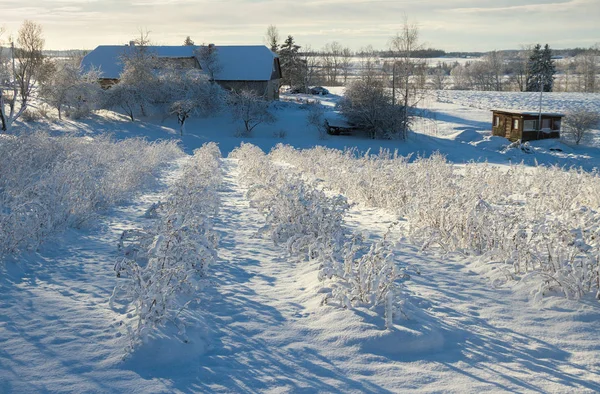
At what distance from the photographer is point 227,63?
45.4 metres

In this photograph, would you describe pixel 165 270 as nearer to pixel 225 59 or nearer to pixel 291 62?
pixel 225 59

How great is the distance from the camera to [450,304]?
16.1 ft

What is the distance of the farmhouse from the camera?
143 feet

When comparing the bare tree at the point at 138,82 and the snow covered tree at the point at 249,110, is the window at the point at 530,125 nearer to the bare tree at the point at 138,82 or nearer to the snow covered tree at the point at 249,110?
the snow covered tree at the point at 249,110

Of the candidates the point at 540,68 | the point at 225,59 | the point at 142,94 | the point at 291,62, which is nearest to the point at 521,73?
the point at 540,68

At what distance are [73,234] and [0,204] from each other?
3.22 ft

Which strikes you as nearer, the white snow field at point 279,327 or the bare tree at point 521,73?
the white snow field at point 279,327

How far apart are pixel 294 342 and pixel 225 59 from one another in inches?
1736

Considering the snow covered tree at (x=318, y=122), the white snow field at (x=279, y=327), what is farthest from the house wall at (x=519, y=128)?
the white snow field at (x=279, y=327)

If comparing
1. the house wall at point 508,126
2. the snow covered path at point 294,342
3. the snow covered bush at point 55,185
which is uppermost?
the house wall at point 508,126

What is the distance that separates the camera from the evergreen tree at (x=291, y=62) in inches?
2398

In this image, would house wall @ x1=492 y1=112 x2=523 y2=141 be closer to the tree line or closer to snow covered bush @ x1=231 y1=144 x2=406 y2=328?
the tree line

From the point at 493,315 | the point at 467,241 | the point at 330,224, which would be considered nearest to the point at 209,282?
the point at 330,224

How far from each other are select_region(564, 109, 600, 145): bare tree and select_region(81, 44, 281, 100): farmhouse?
927 inches
